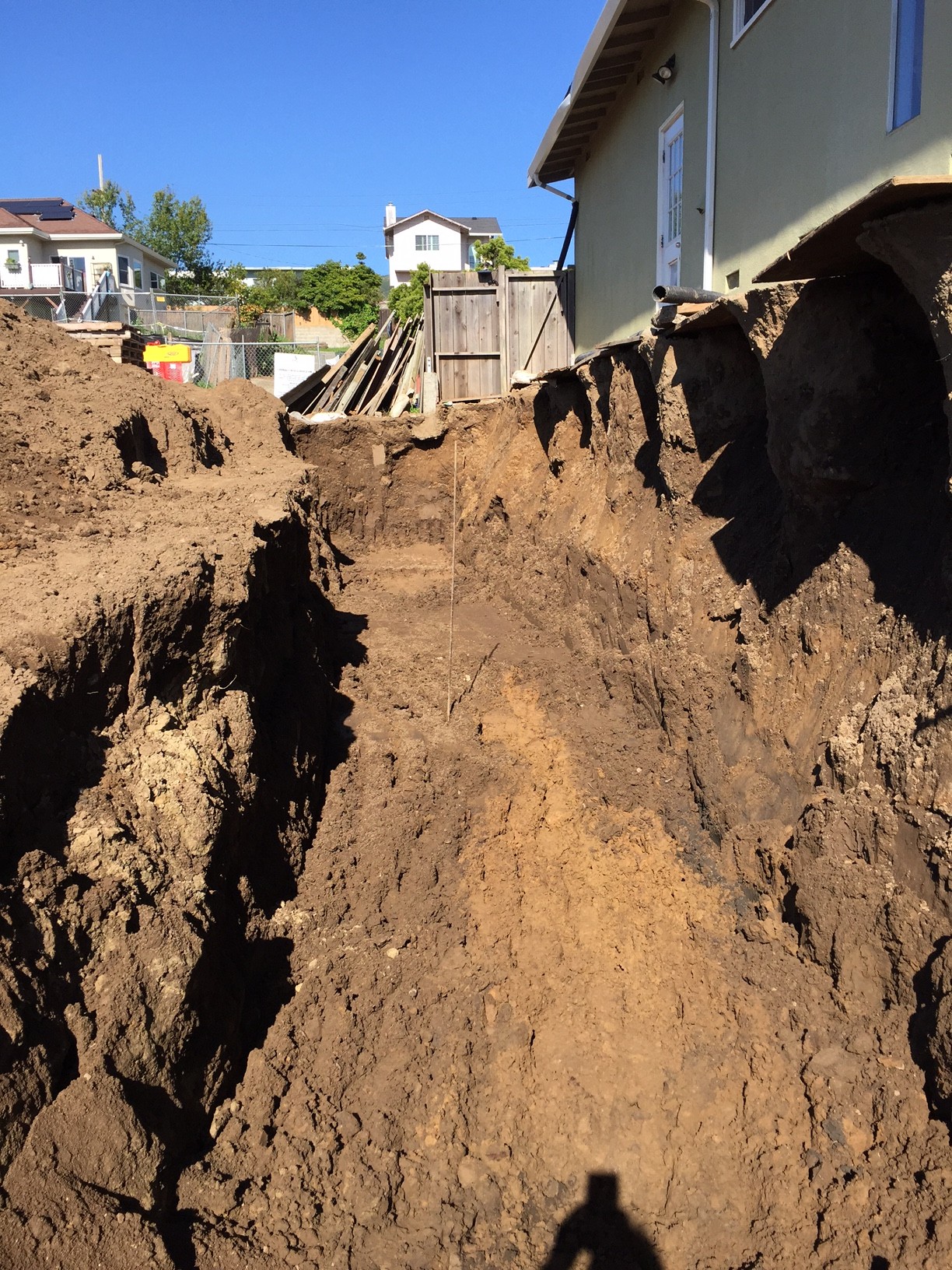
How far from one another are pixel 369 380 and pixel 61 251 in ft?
92.0

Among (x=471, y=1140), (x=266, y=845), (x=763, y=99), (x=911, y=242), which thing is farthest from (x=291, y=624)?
(x=763, y=99)

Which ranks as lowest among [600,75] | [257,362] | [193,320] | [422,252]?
[257,362]

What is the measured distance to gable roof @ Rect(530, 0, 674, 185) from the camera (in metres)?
8.20

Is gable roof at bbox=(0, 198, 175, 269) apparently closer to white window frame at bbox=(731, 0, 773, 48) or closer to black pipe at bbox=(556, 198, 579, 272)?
black pipe at bbox=(556, 198, 579, 272)

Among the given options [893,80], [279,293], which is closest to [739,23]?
[893,80]

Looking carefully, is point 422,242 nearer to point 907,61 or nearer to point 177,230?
point 177,230

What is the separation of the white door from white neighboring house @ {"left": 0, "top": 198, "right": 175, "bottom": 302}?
2707 centimetres

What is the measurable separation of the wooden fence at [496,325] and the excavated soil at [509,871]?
747 cm

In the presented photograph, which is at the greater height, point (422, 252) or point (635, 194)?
point (422, 252)

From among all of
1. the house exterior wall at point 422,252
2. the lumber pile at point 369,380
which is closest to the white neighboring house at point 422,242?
the house exterior wall at point 422,252

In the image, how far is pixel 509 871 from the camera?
5.20 m

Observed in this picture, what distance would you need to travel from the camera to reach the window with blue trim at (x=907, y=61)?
4504 millimetres

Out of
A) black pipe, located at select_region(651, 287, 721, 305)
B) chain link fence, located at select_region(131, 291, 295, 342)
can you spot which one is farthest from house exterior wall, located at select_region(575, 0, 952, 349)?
chain link fence, located at select_region(131, 291, 295, 342)

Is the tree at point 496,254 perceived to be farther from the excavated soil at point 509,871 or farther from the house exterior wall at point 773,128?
the excavated soil at point 509,871
